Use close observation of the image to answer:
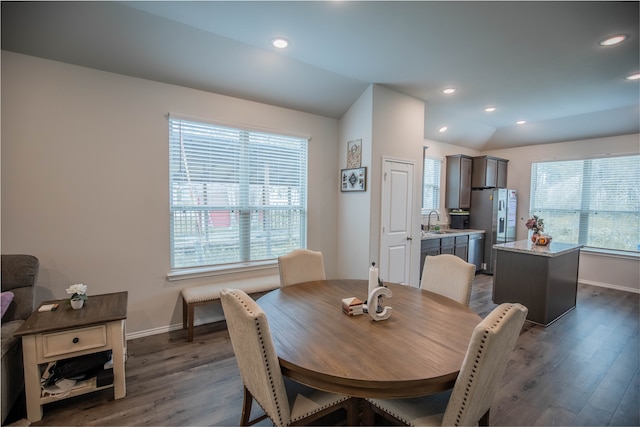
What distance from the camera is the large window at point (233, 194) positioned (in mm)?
3182

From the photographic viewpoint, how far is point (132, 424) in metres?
1.84

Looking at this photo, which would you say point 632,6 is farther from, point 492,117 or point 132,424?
point 132,424

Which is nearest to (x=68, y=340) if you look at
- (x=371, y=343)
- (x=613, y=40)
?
(x=371, y=343)

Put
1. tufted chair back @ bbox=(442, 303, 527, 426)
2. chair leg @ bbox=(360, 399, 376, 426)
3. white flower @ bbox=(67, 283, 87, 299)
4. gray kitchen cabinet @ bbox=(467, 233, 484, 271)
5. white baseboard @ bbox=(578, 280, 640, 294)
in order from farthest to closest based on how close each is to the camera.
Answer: gray kitchen cabinet @ bbox=(467, 233, 484, 271) → white baseboard @ bbox=(578, 280, 640, 294) → white flower @ bbox=(67, 283, 87, 299) → chair leg @ bbox=(360, 399, 376, 426) → tufted chair back @ bbox=(442, 303, 527, 426)

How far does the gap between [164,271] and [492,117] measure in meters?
5.50

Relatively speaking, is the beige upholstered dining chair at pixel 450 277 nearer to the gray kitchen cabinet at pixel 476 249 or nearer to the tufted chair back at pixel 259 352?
the tufted chair back at pixel 259 352

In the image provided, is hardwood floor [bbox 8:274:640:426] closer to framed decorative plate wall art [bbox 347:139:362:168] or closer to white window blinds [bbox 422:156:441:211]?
framed decorative plate wall art [bbox 347:139:362:168]

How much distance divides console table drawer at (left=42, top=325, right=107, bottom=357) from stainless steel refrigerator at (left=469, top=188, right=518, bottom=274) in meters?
6.00

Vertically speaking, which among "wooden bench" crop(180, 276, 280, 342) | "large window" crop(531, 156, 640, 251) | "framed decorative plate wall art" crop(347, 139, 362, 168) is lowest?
"wooden bench" crop(180, 276, 280, 342)

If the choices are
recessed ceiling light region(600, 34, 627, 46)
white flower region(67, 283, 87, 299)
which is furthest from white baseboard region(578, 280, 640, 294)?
white flower region(67, 283, 87, 299)

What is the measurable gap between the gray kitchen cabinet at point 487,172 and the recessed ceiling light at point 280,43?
475 centimetres

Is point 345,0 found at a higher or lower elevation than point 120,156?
higher

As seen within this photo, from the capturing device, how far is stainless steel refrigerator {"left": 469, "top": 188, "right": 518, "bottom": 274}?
568cm

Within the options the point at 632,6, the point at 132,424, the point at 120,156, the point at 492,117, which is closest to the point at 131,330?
the point at 132,424
